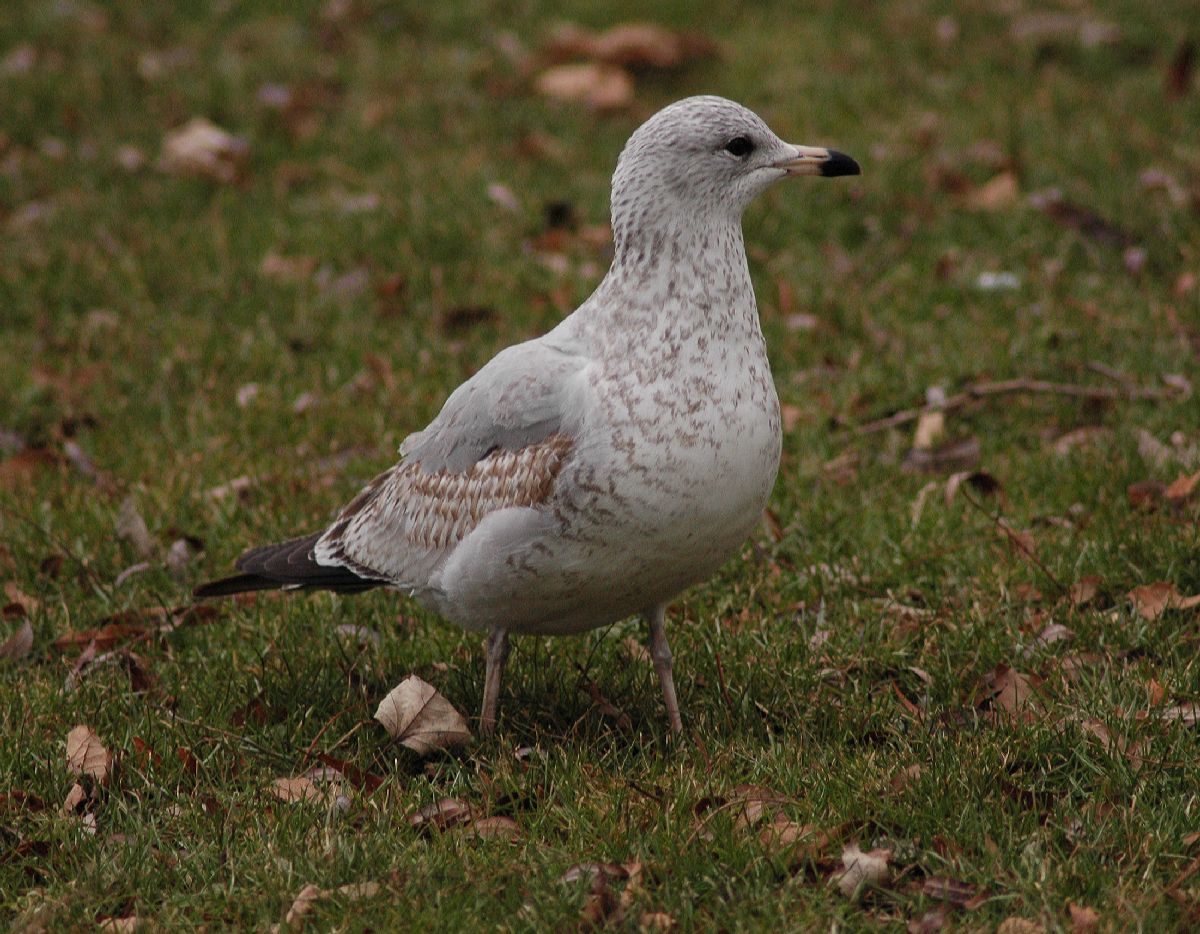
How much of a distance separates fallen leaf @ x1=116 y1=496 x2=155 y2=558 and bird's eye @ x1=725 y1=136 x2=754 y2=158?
250cm

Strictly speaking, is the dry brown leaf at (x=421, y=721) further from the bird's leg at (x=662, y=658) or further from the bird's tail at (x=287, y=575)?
the bird's leg at (x=662, y=658)

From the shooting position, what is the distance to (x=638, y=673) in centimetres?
470

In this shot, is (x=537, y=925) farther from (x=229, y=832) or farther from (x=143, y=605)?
(x=143, y=605)

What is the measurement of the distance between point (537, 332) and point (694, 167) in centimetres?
307

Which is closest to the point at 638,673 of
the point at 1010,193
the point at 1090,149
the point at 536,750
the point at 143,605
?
the point at 536,750

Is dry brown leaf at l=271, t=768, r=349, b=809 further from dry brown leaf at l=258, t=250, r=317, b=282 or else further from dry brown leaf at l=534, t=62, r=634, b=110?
dry brown leaf at l=534, t=62, r=634, b=110

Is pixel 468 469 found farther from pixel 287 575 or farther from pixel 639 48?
pixel 639 48

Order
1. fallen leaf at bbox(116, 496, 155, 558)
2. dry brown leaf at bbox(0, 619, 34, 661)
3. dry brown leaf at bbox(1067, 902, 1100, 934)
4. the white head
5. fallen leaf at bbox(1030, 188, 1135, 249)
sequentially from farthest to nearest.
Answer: fallen leaf at bbox(1030, 188, 1135, 249), fallen leaf at bbox(116, 496, 155, 558), dry brown leaf at bbox(0, 619, 34, 661), the white head, dry brown leaf at bbox(1067, 902, 1100, 934)

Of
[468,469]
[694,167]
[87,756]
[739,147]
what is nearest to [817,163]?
[739,147]

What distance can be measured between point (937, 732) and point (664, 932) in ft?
3.41

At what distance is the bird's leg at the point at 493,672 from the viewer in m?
4.38

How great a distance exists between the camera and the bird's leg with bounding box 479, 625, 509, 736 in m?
4.38

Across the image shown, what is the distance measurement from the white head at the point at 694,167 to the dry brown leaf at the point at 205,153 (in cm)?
→ 521

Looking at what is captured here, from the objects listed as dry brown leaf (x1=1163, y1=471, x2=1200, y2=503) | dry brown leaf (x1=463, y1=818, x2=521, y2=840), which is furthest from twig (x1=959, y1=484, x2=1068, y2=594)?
dry brown leaf (x1=463, y1=818, x2=521, y2=840)
